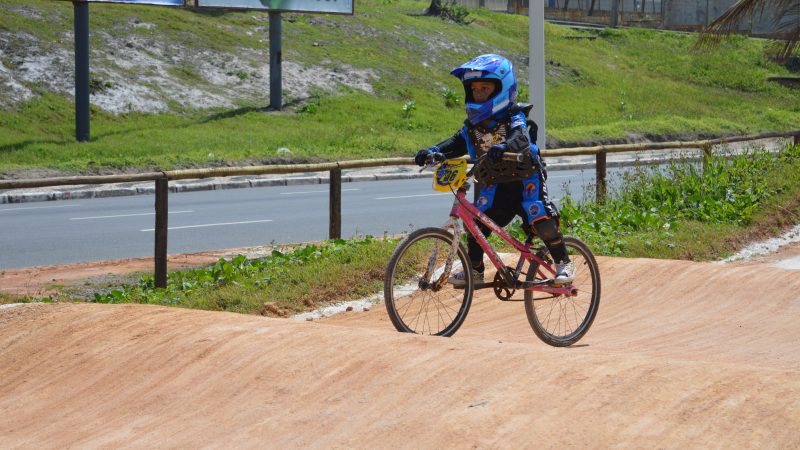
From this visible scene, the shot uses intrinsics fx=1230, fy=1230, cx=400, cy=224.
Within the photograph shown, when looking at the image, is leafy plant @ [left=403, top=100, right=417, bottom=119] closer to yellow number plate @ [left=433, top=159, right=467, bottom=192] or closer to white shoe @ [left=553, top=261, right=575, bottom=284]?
white shoe @ [left=553, top=261, right=575, bottom=284]

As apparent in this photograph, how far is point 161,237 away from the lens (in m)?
10.1

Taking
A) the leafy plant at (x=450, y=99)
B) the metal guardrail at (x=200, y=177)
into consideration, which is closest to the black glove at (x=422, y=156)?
the metal guardrail at (x=200, y=177)

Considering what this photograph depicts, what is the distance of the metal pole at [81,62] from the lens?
81.3 feet

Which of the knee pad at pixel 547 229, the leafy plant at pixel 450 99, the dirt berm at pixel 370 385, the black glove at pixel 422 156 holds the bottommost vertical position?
the dirt berm at pixel 370 385

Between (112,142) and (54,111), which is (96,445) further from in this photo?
(54,111)

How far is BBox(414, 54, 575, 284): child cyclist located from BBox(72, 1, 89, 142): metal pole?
62.3 ft

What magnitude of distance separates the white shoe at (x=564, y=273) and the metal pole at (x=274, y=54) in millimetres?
23151

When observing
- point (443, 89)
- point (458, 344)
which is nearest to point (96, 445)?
point (458, 344)

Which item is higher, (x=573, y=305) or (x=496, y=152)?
(x=496, y=152)

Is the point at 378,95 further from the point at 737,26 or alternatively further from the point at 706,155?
the point at 706,155

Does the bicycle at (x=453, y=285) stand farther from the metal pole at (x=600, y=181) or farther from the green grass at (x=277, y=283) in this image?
the metal pole at (x=600, y=181)

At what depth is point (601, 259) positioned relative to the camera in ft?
33.2

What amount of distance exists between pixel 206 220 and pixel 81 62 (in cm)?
966

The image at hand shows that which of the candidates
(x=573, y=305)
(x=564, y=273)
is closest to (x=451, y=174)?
(x=564, y=273)
